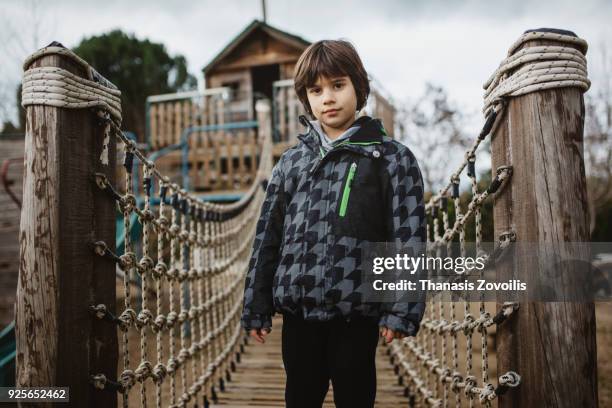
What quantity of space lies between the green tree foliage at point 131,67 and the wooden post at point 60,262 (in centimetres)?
1426

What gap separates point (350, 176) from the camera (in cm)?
119

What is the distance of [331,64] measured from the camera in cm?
123

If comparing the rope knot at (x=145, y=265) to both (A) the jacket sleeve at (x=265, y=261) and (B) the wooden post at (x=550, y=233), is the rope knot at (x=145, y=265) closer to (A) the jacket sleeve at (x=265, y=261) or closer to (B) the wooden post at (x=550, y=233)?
(A) the jacket sleeve at (x=265, y=261)

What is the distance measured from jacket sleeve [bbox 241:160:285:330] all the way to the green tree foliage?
14.2 metres

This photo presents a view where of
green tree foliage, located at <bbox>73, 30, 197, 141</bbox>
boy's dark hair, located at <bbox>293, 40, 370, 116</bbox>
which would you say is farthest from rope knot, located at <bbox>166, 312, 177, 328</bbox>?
green tree foliage, located at <bbox>73, 30, 197, 141</bbox>

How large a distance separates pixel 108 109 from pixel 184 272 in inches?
34.7

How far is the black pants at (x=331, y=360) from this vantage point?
1.15 metres

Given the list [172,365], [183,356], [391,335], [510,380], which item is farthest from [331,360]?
[183,356]

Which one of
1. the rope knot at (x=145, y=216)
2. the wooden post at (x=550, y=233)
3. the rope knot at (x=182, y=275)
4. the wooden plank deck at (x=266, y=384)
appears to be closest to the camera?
the wooden post at (x=550, y=233)

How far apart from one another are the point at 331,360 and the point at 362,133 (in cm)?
54

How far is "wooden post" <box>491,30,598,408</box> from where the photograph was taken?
979 millimetres

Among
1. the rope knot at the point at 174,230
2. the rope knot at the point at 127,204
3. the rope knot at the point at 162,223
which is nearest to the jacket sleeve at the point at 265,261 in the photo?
the rope knot at the point at 127,204

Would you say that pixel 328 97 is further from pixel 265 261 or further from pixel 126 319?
pixel 126 319

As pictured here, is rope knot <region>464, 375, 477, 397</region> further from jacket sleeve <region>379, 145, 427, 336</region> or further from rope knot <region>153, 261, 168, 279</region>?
rope knot <region>153, 261, 168, 279</region>
